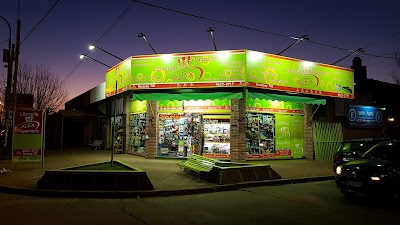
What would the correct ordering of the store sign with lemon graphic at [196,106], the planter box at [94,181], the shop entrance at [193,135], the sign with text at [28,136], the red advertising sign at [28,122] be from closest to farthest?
the planter box at [94,181]
the sign with text at [28,136]
the red advertising sign at [28,122]
the store sign with lemon graphic at [196,106]
the shop entrance at [193,135]

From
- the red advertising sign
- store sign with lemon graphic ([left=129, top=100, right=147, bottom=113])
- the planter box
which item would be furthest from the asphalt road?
store sign with lemon graphic ([left=129, top=100, right=147, bottom=113])

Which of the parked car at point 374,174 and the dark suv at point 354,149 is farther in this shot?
the dark suv at point 354,149

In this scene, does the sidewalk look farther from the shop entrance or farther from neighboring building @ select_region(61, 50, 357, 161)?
neighboring building @ select_region(61, 50, 357, 161)

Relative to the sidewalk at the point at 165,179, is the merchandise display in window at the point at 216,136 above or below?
above

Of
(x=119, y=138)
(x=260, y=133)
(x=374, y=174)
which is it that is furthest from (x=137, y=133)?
(x=374, y=174)

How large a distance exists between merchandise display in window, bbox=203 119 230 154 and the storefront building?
2.0 inches

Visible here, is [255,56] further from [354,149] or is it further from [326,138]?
[326,138]

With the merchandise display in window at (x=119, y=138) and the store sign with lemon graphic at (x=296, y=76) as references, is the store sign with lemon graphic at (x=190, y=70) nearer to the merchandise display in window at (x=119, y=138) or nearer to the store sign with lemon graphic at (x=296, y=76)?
the store sign with lemon graphic at (x=296, y=76)

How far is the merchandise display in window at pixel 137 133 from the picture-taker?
19641 millimetres

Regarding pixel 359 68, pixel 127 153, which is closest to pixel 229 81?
pixel 127 153

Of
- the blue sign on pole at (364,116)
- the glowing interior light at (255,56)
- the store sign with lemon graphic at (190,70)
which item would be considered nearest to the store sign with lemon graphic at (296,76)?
the glowing interior light at (255,56)

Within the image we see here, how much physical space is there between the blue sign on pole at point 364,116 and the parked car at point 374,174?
12.4m

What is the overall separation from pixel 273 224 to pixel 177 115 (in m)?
11.9

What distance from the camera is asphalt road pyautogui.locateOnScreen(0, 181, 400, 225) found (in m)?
6.85
